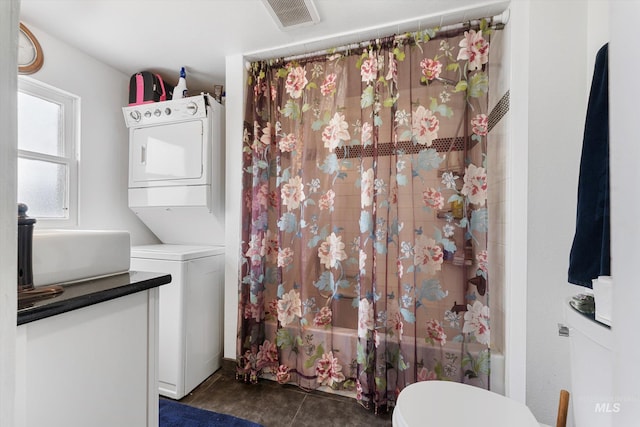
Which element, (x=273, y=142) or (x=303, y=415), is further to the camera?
(x=273, y=142)

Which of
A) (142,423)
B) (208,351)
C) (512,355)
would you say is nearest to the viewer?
(142,423)

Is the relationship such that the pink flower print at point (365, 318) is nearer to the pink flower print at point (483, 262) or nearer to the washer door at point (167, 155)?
the pink flower print at point (483, 262)

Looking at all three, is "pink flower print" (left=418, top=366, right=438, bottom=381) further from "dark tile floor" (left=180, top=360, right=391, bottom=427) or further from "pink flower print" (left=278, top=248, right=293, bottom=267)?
"pink flower print" (left=278, top=248, right=293, bottom=267)

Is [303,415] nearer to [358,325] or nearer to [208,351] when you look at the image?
[358,325]

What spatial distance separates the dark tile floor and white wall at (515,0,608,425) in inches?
36.1

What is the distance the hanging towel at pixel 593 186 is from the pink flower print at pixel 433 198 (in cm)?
71

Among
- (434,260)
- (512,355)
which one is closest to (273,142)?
(434,260)

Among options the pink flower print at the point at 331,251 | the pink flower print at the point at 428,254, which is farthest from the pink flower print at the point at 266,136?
the pink flower print at the point at 428,254

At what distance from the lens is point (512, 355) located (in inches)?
55.1

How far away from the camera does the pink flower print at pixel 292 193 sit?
1899 mm

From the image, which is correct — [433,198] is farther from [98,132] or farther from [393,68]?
[98,132]

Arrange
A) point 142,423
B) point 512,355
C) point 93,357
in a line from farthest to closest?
point 512,355 → point 142,423 → point 93,357

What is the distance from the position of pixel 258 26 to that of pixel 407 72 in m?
1.01

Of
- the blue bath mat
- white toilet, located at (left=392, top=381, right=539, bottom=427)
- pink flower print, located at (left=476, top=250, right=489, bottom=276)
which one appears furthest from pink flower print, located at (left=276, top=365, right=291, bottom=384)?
pink flower print, located at (left=476, top=250, right=489, bottom=276)
